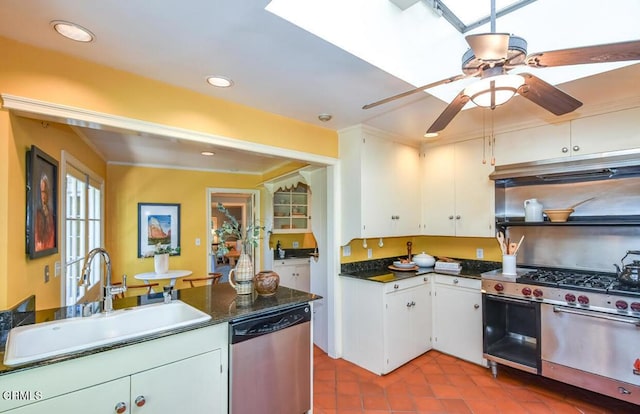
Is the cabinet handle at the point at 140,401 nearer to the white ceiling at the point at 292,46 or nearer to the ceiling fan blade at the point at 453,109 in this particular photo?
the white ceiling at the point at 292,46

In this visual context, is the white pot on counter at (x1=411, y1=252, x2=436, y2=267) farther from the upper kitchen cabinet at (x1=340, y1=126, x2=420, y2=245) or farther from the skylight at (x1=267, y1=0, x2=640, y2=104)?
the skylight at (x1=267, y1=0, x2=640, y2=104)

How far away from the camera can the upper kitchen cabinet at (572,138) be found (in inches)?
97.2

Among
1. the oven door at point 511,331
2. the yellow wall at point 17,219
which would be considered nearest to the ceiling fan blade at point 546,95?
the oven door at point 511,331

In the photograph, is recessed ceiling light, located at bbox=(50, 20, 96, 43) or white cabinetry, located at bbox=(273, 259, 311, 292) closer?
recessed ceiling light, located at bbox=(50, 20, 96, 43)

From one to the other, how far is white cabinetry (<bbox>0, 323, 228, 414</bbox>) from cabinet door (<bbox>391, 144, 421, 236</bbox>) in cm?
232

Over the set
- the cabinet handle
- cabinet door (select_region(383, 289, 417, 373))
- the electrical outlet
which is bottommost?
cabinet door (select_region(383, 289, 417, 373))

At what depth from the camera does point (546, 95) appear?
165 cm

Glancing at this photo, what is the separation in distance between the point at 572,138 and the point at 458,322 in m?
2.02

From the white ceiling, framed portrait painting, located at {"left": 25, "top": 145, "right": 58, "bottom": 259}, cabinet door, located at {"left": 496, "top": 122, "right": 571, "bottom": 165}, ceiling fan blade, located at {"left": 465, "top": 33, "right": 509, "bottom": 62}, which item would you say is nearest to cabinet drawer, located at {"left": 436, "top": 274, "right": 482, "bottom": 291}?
cabinet door, located at {"left": 496, "top": 122, "right": 571, "bottom": 165}

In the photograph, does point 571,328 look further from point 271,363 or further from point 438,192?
point 271,363

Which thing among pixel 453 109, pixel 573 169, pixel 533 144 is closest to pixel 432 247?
pixel 533 144

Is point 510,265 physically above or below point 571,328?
above

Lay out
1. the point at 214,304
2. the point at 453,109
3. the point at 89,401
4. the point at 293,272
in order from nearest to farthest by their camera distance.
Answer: the point at 89,401 < the point at 453,109 < the point at 214,304 < the point at 293,272

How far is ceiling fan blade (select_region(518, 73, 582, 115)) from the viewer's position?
1.53 m
